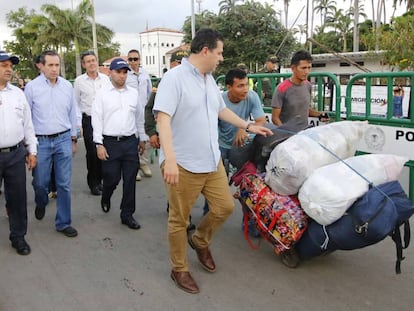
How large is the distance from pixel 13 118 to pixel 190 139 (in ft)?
5.32

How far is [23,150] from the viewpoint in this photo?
3723 millimetres

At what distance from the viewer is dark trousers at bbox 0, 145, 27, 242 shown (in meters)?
3.60

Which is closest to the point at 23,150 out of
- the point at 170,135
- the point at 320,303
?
the point at 170,135

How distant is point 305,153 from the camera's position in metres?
3.14

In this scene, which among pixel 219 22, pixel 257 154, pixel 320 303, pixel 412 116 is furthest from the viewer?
pixel 219 22

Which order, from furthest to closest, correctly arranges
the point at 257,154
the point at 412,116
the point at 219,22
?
the point at 219,22 < the point at 412,116 < the point at 257,154

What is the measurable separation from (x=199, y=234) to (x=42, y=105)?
2035 millimetres

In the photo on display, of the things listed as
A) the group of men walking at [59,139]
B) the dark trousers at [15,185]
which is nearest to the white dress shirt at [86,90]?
the group of men walking at [59,139]

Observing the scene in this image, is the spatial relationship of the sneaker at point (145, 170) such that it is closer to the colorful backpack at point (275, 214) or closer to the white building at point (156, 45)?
the colorful backpack at point (275, 214)

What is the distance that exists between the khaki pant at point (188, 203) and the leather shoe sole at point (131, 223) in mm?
1300

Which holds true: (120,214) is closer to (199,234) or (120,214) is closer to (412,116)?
(199,234)

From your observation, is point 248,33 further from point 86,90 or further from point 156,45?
point 156,45

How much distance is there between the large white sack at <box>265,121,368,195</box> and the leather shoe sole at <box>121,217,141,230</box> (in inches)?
66.3

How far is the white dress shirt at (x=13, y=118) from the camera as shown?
3523 millimetres
